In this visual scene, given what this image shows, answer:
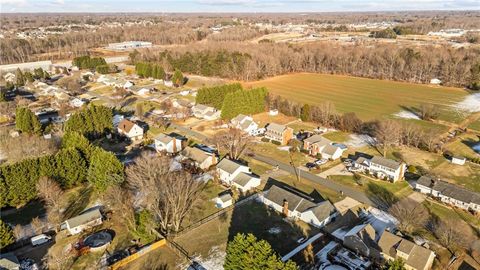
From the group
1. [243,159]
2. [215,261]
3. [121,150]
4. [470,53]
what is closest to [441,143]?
[243,159]

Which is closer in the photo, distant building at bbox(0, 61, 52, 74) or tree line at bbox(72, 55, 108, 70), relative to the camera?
distant building at bbox(0, 61, 52, 74)

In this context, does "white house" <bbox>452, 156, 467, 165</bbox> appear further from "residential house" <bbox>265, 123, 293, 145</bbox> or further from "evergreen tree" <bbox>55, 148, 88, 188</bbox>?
"evergreen tree" <bbox>55, 148, 88, 188</bbox>

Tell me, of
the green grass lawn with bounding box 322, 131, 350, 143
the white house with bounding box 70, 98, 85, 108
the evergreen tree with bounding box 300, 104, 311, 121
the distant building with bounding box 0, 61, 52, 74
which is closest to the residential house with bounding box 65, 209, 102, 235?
the green grass lawn with bounding box 322, 131, 350, 143

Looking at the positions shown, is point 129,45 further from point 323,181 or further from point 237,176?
point 323,181

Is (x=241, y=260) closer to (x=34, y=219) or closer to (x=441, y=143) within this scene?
(x=34, y=219)

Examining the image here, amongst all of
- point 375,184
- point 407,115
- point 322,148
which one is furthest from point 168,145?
point 407,115
